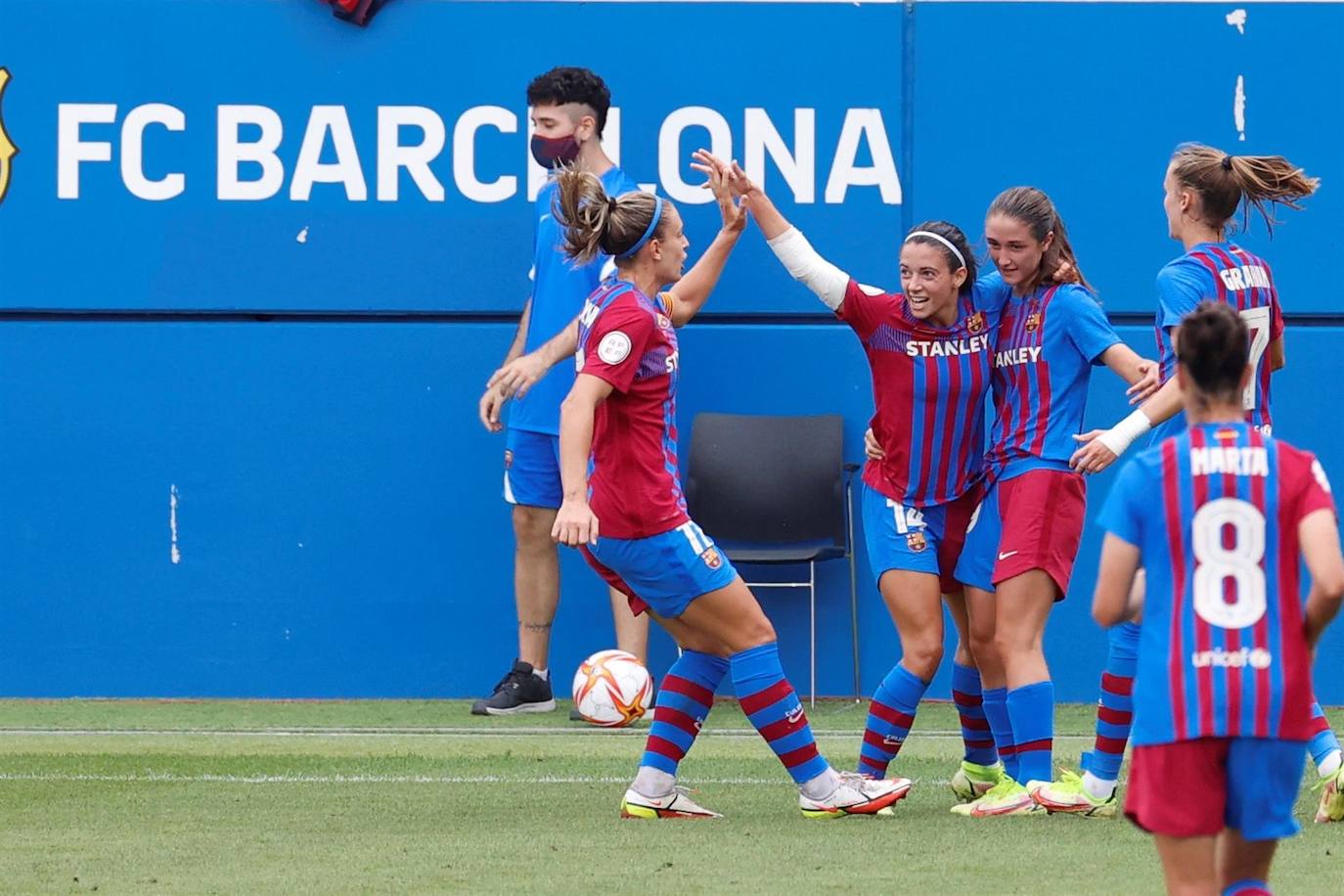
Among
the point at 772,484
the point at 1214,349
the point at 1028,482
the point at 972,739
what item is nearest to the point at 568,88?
the point at 772,484

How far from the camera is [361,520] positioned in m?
8.77

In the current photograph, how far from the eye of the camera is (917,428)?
593cm

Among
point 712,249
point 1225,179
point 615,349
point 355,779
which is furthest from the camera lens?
point 355,779

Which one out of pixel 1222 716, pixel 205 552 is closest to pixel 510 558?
pixel 205 552

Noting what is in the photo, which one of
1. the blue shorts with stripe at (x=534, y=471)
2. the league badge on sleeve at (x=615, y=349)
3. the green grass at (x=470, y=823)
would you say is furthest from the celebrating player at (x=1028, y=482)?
the blue shorts with stripe at (x=534, y=471)

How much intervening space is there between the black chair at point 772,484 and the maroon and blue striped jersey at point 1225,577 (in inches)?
195

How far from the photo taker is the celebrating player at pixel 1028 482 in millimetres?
5734

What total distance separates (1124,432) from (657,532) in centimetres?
127

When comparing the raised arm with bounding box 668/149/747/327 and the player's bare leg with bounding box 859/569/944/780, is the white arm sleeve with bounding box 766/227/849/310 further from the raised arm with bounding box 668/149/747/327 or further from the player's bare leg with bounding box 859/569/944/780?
the player's bare leg with bounding box 859/569/944/780

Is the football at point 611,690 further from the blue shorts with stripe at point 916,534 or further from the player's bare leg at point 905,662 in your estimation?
the blue shorts with stripe at point 916,534

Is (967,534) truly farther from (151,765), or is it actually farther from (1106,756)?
(151,765)

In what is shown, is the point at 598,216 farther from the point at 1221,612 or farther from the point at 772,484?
the point at 772,484

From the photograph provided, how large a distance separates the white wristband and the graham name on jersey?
56 cm

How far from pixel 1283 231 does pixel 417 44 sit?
3.69m
